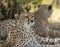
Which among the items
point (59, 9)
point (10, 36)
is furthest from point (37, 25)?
point (59, 9)

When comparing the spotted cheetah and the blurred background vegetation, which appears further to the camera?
the blurred background vegetation

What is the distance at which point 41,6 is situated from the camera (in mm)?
9242

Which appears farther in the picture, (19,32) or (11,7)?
(11,7)

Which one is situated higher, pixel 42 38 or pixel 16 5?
pixel 16 5

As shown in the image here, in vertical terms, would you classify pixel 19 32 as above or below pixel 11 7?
below

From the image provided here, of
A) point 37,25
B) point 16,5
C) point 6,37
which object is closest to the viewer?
point 6,37

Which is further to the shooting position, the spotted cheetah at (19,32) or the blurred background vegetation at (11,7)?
the blurred background vegetation at (11,7)

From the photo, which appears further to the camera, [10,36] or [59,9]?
[59,9]

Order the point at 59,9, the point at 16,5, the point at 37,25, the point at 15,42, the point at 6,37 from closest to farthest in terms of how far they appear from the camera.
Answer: the point at 15,42, the point at 6,37, the point at 37,25, the point at 16,5, the point at 59,9

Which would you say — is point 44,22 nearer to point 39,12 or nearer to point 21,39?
point 39,12

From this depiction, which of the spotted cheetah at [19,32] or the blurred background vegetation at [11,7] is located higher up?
the blurred background vegetation at [11,7]

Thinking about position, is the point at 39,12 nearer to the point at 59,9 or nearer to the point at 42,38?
the point at 42,38

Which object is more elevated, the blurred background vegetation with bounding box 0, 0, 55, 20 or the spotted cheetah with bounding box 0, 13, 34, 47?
the blurred background vegetation with bounding box 0, 0, 55, 20

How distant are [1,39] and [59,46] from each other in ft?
4.25
